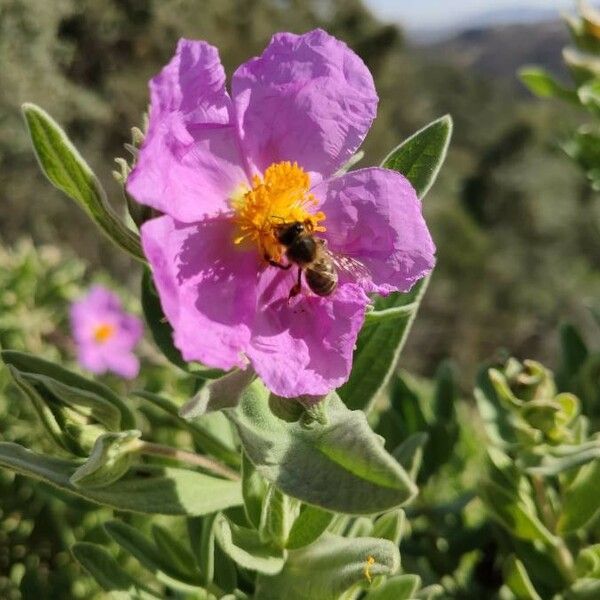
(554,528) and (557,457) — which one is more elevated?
(557,457)

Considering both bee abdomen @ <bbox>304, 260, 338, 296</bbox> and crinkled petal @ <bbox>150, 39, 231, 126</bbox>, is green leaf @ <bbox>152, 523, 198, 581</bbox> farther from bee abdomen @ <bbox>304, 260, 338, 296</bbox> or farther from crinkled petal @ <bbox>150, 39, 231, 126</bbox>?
crinkled petal @ <bbox>150, 39, 231, 126</bbox>

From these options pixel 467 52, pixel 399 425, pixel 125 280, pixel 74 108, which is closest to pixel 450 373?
pixel 399 425

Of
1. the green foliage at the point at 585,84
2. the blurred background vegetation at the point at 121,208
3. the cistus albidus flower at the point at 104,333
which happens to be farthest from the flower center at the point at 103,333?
the green foliage at the point at 585,84

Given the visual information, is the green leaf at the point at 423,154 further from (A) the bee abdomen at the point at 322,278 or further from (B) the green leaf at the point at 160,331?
(B) the green leaf at the point at 160,331

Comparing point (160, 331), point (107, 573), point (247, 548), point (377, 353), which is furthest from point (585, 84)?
point (107, 573)

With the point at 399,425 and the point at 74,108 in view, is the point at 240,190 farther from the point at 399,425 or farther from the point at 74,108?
the point at 74,108

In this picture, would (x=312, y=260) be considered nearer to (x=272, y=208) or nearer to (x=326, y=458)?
(x=272, y=208)

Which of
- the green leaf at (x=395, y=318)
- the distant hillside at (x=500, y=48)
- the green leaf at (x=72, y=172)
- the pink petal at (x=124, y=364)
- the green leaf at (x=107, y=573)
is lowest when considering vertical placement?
the distant hillside at (x=500, y=48)
